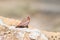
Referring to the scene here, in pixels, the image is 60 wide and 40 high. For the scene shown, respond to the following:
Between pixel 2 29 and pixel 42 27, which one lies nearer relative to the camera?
pixel 2 29

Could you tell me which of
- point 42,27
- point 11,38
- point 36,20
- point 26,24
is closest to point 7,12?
point 36,20

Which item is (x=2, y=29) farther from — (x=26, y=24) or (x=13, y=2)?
(x=13, y=2)

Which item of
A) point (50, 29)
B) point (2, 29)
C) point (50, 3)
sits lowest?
point (50, 29)

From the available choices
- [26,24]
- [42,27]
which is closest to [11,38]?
[26,24]

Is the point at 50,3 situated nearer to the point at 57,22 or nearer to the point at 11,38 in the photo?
the point at 57,22

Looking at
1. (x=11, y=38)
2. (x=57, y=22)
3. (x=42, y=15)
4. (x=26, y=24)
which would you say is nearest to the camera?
(x=11, y=38)

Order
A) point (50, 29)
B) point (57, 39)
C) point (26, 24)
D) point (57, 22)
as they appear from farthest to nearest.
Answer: point (57, 22), point (50, 29), point (57, 39), point (26, 24)

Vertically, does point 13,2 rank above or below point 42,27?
above
